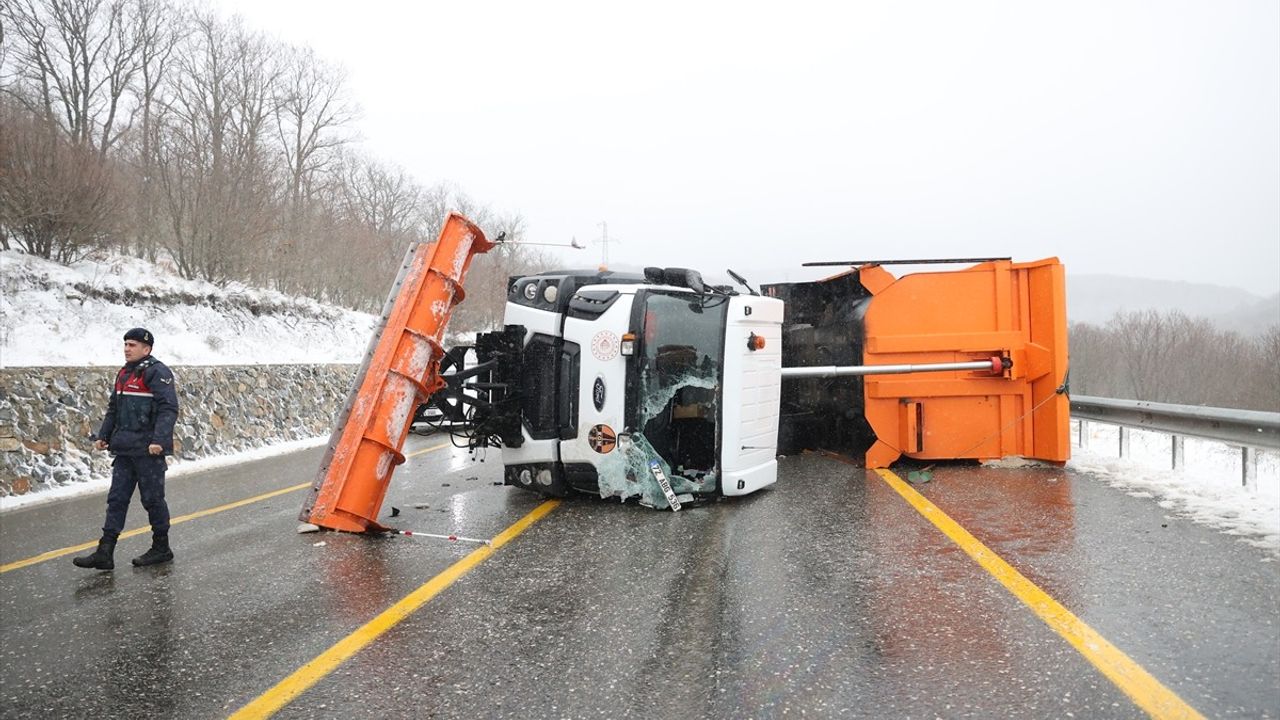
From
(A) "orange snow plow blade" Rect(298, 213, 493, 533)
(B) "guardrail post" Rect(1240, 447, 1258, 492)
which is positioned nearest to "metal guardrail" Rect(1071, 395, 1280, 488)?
(B) "guardrail post" Rect(1240, 447, 1258, 492)

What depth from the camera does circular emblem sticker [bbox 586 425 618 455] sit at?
21.5 feet

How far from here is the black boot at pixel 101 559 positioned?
501 centimetres

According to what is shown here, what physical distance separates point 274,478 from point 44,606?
16.5ft

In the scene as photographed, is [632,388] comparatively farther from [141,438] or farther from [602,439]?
[141,438]

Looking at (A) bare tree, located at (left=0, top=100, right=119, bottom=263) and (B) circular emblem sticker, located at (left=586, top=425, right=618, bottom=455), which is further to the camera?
(A) bare tree, located at (left=0, top=100, right=119, bottom=263)

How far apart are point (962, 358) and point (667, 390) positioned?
3.87m

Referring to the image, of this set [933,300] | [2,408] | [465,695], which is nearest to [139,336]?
[465,695]

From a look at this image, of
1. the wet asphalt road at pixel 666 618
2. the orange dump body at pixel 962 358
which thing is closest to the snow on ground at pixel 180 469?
the wet asphalt road at pixel 666 618

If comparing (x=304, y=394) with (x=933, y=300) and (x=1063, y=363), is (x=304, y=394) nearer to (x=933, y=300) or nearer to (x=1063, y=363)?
(x=933, y=300)

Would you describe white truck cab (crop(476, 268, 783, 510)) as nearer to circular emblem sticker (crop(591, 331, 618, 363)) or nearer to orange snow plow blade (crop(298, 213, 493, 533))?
circular emblem sticker (crop(591, 331, 618, 363))

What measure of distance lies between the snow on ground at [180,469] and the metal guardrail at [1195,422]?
11.1m

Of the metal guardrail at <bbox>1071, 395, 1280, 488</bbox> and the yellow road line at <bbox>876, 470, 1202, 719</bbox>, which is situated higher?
the metal guardrail at <bbox>1071, 395, 1280, 488</bbox>

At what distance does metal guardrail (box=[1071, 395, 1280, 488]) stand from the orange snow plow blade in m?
6.55

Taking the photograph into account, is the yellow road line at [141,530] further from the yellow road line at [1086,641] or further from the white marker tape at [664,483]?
the yellow road line at [1086,641]
